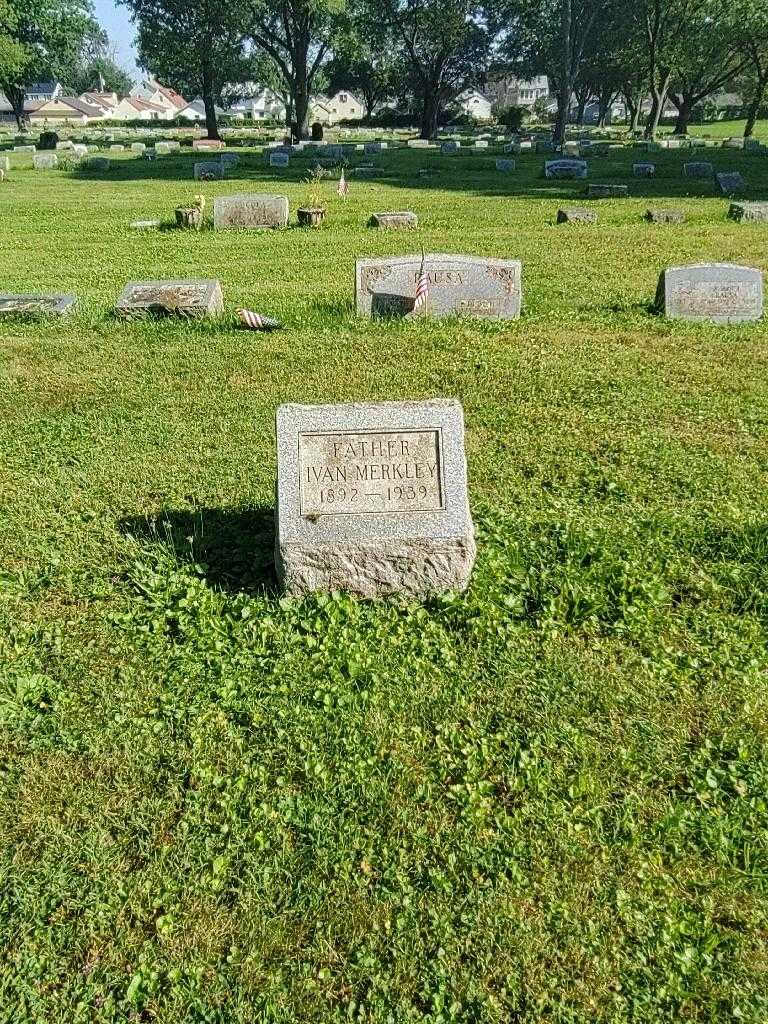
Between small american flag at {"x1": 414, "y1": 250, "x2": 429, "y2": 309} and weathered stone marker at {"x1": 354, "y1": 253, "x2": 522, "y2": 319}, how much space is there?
5 cm

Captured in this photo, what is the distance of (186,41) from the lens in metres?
42.0

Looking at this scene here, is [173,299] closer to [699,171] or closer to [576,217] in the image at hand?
[576,217]

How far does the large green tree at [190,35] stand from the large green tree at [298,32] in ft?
4.74

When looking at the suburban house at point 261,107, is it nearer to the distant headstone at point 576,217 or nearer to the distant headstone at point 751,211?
the distant headstone at point 576,217

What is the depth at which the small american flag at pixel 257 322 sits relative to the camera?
932 centimetres

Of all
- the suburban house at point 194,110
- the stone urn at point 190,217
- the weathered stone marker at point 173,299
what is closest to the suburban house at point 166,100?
the suburban house at point 194,110

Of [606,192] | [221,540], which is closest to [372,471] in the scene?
[221,540]

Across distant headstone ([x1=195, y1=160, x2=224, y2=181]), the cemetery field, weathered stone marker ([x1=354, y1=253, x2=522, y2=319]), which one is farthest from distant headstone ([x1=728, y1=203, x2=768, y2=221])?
distant headstone ([x1=195, y1=160, x2=224, y2=181])

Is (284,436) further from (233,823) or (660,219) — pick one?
(660,219)

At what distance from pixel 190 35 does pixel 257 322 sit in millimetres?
41826

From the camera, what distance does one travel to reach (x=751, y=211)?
17.0 metres

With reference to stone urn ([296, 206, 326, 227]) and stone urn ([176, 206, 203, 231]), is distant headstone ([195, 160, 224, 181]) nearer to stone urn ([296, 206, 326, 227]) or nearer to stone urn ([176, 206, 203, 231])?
stone urn ([176, 206, 203, 231])

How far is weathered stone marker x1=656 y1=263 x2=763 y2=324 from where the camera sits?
9508 millimetres

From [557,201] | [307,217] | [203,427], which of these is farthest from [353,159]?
[203,427]
